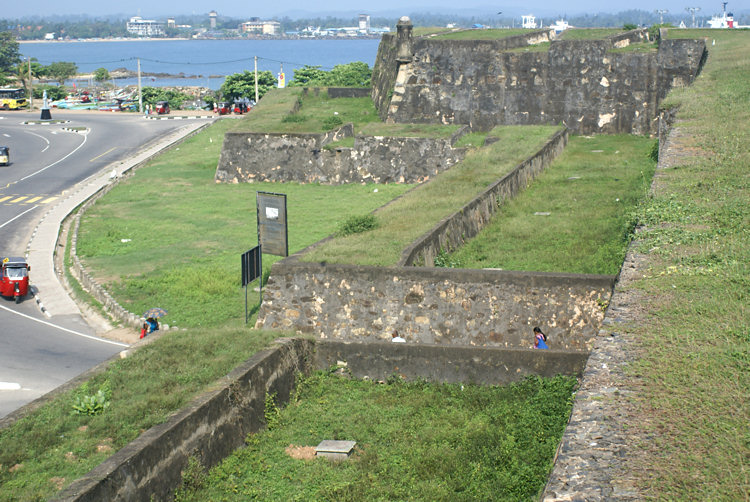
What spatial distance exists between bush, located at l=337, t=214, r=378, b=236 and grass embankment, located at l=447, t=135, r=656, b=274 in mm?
1741

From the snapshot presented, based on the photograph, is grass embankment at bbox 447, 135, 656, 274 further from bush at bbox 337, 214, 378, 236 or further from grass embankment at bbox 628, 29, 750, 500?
bush at bbox 337, 214, 378, 236

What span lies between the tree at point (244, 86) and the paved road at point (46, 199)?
8953 mm

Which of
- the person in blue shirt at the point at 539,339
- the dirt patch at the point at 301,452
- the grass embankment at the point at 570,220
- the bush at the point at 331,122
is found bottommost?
the dirt patch at the point at 301,452

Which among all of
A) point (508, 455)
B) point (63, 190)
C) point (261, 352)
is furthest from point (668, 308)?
point (63, 190)

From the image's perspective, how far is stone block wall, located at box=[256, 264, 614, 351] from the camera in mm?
13523

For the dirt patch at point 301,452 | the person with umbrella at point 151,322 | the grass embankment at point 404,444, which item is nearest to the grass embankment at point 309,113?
the person with umbrella at point 151,322

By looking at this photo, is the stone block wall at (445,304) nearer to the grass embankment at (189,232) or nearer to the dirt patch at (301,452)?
the dirt patch at (301,452)

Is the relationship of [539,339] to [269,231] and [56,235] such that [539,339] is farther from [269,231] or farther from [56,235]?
[56,235]

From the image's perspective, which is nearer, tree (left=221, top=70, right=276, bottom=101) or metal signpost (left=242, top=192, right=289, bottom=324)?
metal signpost (left=242, top=192, right=289, bottom=324)

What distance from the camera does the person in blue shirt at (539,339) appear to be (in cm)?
1301

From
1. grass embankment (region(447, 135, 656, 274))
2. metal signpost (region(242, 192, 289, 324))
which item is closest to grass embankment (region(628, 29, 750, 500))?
grass embankment (region(447, 135, 656, 274))

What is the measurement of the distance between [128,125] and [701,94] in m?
43.3

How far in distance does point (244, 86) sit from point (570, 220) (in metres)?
52.6

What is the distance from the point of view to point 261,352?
37.8 feet
